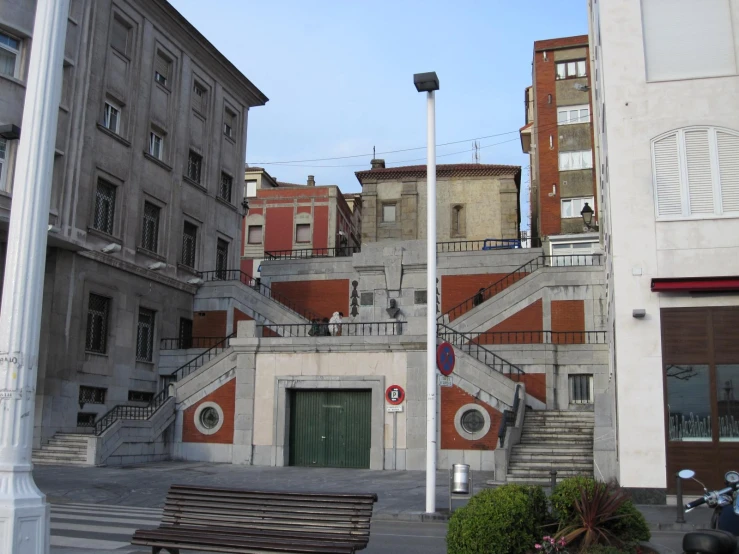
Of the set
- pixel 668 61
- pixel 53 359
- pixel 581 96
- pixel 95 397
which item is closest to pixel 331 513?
pixel 668 61

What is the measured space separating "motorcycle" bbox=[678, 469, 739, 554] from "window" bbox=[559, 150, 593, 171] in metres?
39.6

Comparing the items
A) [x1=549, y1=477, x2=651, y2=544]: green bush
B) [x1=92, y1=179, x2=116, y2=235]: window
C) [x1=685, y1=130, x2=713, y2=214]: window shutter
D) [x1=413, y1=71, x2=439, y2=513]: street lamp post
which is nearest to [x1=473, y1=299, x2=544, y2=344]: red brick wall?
[x1=685, y1=130, x2=713, y2=214]: window shutter

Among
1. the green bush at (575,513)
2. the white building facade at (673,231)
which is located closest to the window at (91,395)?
the white building facade at (673,231)

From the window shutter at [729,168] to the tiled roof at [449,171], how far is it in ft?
113

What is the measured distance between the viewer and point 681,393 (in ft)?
54.0

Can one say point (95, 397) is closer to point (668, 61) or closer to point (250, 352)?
point (250, 352)

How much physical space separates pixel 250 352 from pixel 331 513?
18.0m

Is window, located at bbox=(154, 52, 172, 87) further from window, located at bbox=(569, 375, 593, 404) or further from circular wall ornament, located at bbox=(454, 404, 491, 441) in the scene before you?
window, located at bbox=(569, 375, 593, 404)

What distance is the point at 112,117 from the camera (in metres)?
30.5

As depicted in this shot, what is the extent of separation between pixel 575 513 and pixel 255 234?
5374cm

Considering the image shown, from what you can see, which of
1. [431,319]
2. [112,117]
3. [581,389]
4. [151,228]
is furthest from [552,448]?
[112,117]

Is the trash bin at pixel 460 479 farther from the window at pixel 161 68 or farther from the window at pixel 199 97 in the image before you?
the window at pixel 199 97

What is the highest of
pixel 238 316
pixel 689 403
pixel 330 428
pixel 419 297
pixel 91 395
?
pixel 419 297

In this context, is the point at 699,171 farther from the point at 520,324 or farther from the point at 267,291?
the point at 267,291
